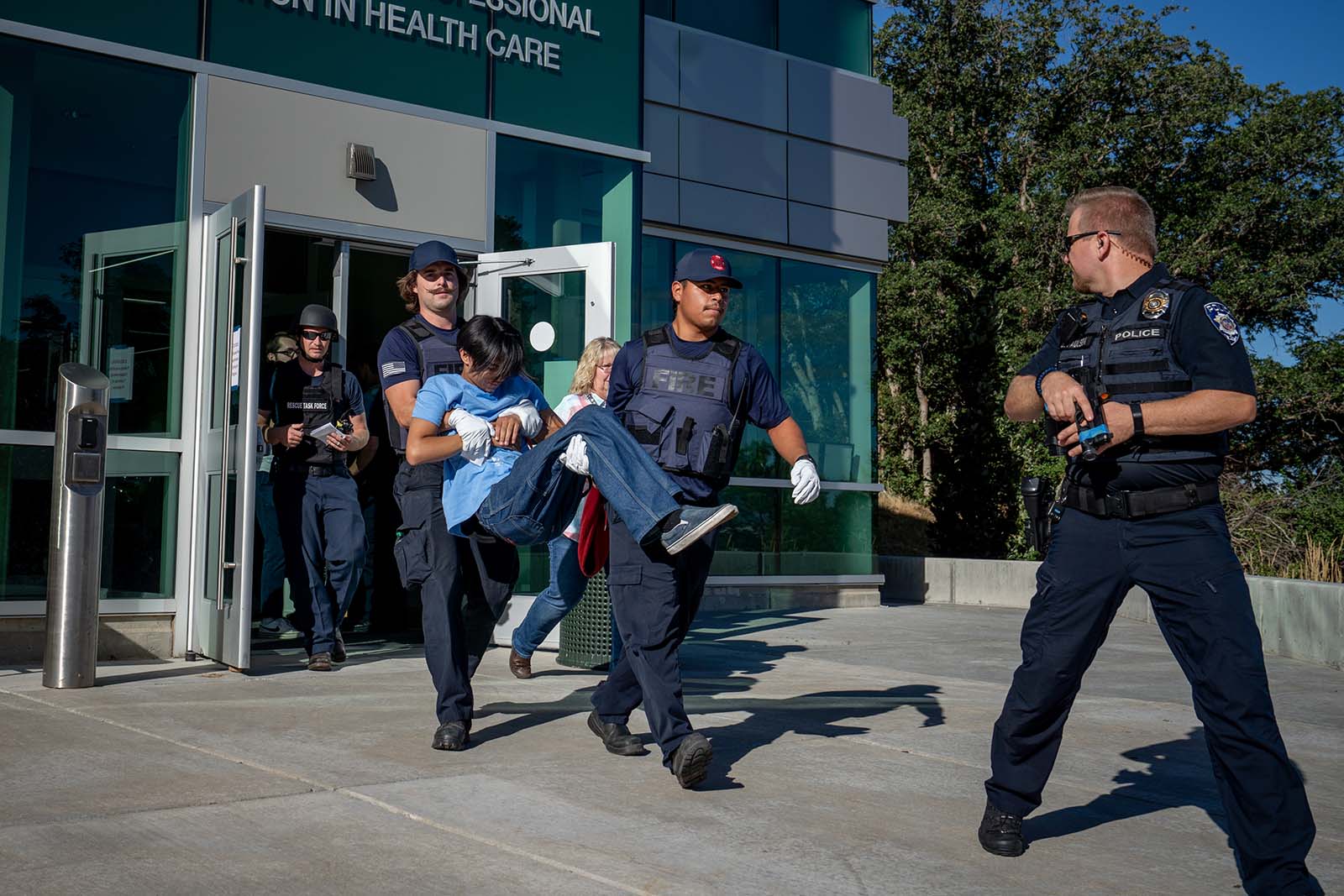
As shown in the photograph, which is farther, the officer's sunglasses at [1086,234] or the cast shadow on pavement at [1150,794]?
the cast shadow on pavement at [1150,794]

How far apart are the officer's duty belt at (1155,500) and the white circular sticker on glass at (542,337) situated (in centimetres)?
595

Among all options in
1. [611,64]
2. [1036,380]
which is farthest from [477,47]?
[1036,380]

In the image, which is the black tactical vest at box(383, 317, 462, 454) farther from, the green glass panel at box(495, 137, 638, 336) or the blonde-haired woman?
the green glass panel at box(495, 137, 638, 336)

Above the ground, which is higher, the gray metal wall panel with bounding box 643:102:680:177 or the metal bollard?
the gray metal wall panel with bounding box 643:102:680:177

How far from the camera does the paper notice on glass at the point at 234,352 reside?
24.9ft

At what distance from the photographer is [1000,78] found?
1077 inches

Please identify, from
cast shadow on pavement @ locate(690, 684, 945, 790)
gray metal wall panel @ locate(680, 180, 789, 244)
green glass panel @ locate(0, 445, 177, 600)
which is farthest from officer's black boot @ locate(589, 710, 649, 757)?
gray metal wall panel @ locate(680, 180, 789, 244)

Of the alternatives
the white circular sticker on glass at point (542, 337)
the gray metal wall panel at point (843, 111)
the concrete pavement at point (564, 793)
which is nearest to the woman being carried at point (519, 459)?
the concrete pavement at point (564, 793)

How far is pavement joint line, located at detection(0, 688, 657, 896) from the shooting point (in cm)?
349

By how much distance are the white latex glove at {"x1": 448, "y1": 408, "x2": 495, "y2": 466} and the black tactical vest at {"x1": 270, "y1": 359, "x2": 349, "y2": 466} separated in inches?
113

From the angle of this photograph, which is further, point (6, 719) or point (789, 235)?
point (789, 235)

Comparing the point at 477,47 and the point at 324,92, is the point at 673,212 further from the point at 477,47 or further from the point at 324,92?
the point at 324,92

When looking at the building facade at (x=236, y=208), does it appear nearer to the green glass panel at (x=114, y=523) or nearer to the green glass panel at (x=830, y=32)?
the green glass panel at (x=114, y=523)

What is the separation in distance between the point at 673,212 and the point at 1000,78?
16.0m
